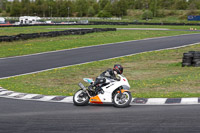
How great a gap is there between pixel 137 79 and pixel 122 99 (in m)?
6.05

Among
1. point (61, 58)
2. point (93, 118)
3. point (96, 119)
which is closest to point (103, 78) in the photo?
point (93, 118)

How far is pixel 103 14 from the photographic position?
432ft

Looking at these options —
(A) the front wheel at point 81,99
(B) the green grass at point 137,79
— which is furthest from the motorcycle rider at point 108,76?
(B) the green grass at point 137,79

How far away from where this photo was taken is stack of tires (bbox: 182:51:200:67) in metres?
19.5

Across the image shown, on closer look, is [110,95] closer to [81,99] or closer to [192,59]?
[81,99]

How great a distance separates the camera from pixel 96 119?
31.0 feet

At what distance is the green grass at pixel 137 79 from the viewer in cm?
1359

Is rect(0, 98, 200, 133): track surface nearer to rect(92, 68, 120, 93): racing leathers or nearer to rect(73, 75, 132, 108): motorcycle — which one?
rect(73, 75, 132, 108): motorcycle

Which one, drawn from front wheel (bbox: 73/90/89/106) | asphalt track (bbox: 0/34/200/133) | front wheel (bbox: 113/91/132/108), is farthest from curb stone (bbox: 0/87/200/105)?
front wheel (bbox: 73/90/89/106)

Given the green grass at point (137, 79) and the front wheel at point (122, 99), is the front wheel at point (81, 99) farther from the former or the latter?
the green grass at point (137, 79)

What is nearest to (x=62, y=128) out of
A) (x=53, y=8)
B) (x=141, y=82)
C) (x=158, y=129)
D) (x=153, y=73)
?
(x=158, y=129)

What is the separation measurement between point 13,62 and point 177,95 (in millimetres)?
15921

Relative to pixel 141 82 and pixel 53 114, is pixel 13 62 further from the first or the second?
pixel 53 114

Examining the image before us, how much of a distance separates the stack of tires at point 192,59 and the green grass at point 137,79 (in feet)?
1.74
